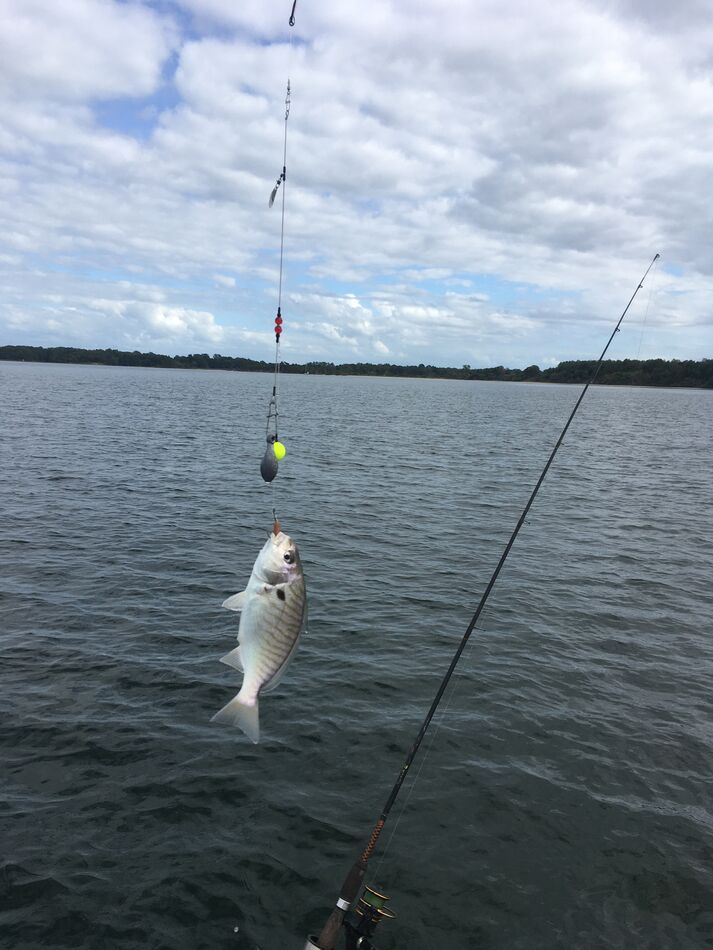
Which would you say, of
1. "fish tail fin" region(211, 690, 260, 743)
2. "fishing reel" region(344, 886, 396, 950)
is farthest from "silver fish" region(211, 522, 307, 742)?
"fishing reel" region(344, 886, 396, 950)

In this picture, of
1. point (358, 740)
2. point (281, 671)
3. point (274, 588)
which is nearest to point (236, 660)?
point (281, 671)

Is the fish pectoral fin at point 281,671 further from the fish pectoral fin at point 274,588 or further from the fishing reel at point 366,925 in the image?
the fishing reel at point 366,925

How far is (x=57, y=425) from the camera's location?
4712cm

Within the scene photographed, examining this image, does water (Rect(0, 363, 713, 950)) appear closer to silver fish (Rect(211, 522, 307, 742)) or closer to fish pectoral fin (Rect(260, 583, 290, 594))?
silver fish (Rect(211, 522, 307, 742))

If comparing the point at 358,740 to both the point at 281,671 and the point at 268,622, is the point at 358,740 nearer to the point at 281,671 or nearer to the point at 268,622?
the point at 281,671

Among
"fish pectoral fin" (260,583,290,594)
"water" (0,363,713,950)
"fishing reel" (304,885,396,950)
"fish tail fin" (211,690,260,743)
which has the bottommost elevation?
"water" (0,363,713,950)

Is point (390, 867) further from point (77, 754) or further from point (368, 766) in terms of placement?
point (77, 754)

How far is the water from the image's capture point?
6.74m

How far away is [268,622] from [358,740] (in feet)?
17.6

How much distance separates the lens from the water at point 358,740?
674 centimetres

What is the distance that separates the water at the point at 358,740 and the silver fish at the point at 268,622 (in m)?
3.19

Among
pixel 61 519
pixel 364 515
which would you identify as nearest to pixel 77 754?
pixel 61 519

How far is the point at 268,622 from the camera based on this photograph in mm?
4914

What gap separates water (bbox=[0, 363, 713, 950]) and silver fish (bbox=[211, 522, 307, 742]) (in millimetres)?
3191
